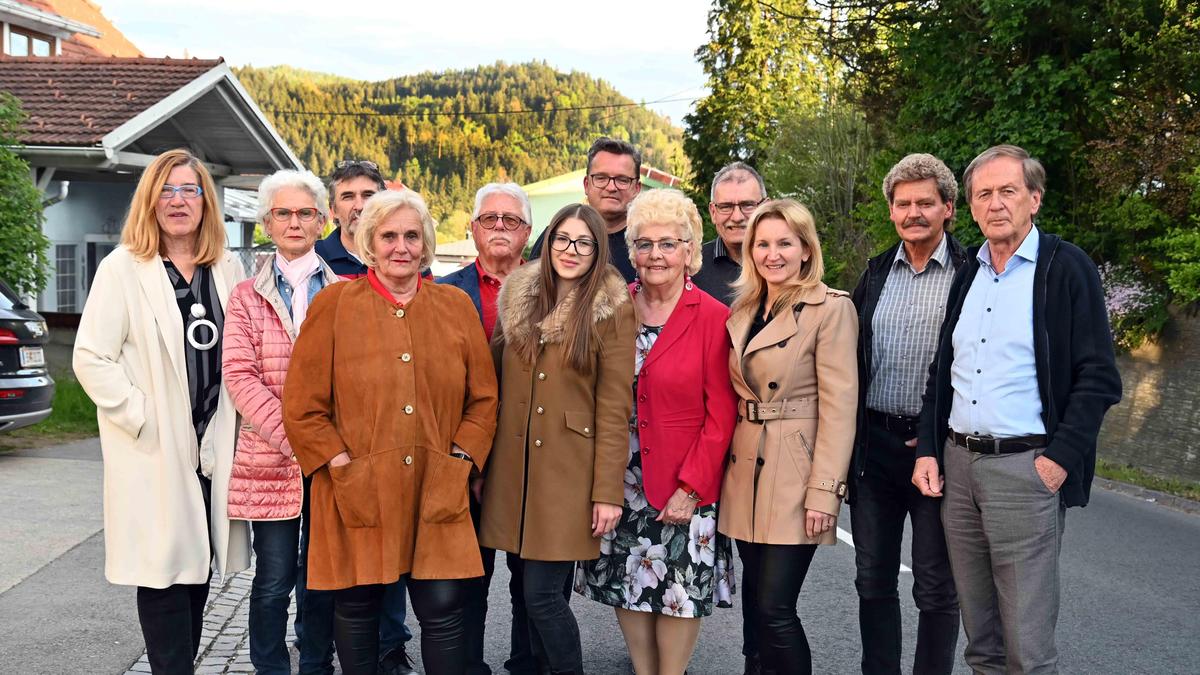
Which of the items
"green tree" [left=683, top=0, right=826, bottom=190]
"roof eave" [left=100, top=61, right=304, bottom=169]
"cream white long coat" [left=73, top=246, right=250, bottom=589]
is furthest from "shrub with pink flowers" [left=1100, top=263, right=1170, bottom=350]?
"green tree" [left=683, top=0, right=826, bottom=190]

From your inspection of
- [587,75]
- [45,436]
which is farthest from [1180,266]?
[587,75]

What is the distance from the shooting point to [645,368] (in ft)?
13.4

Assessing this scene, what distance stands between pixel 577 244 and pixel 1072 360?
5.97ft

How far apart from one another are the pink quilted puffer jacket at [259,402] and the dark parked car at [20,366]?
5.88 m

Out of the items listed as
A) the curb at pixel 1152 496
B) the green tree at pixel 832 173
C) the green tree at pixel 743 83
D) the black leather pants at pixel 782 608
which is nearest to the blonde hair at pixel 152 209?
the black leather pants at pixel 782 608

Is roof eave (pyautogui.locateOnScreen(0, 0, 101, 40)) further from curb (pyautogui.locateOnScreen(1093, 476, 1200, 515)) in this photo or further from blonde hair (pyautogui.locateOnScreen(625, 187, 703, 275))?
blonde hair (pyautogui.locateOnScreen(625, 187, 703, 275))

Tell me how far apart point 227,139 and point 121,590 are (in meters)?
15.2

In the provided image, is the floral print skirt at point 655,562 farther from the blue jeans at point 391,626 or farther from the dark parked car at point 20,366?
the dark parked car at point 20,366

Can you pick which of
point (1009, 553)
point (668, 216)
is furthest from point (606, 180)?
point (1009, 553)

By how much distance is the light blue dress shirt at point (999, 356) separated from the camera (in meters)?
3.65

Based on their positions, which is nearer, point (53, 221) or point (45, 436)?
point (45, 436)

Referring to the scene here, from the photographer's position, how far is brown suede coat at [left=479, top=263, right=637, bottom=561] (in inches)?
156

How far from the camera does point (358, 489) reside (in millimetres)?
3734

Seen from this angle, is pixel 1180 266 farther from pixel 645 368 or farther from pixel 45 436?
pixel 45 436
